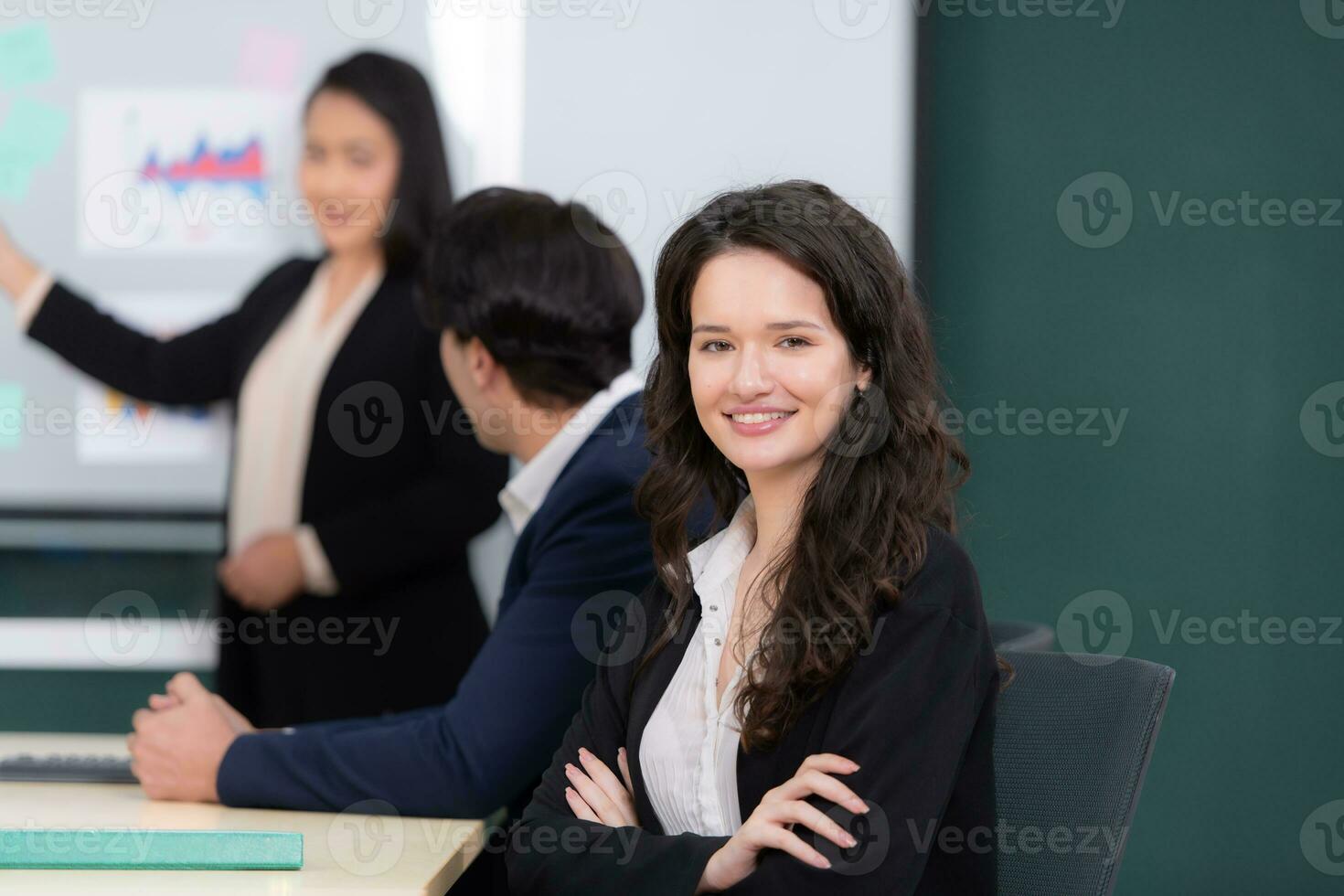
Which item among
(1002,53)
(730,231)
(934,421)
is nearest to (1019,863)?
(934,421)

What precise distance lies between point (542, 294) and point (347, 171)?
0.87 metres

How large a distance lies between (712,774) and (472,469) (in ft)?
4.44

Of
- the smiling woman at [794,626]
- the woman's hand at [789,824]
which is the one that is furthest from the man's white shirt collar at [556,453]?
the woman's hand at [789,824]

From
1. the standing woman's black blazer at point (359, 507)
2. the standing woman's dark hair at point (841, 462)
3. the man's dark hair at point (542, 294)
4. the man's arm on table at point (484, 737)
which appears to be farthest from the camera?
the standing woman's black blazer at point (359, 507)

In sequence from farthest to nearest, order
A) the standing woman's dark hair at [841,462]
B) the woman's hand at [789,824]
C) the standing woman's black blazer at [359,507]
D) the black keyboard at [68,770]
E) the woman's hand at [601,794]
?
1. the standing woman's black blazer at [359,507]
2. the black keyboard at [68,770]
3. the woman's hand at [601,794]
4. the standing woman's dark hair at [841,462]
5. the woman's hand at [789,824]

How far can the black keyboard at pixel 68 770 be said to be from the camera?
1.90m

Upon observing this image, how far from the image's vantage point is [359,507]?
2.67 metres

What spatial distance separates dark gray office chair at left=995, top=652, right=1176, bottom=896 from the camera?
4.39ft

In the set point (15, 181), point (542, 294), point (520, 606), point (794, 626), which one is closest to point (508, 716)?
point (520, 606)

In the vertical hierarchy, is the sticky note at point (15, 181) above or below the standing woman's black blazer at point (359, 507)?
above

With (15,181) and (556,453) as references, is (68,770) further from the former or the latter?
(15,181)

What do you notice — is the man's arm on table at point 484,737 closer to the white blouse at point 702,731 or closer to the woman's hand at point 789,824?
the white blouse at point 702,731

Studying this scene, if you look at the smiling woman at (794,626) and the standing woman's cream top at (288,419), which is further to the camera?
the standing woman's cream top at (288,419)

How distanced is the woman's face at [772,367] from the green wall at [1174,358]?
1284 millimetres
